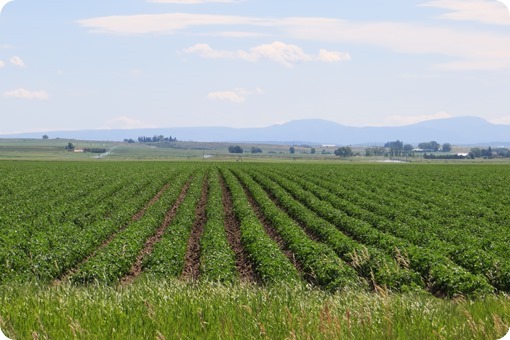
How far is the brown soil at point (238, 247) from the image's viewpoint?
18134 mm

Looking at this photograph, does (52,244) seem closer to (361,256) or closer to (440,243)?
(361,256)

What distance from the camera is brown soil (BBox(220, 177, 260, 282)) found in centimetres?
1813

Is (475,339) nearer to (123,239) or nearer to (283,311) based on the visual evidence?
(283,311)

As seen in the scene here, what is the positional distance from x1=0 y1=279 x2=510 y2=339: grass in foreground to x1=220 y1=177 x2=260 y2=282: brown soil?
6.03m

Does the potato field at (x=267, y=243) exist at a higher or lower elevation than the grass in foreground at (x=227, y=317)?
lower

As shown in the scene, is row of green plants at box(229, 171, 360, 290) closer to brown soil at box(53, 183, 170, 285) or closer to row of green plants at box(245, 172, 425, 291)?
row of green plants at box(245, 172, 425, 291)

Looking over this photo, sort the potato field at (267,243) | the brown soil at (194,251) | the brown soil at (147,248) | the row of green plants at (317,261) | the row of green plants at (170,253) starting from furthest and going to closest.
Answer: the brown soil at (194,251)
the brown soil at (147,248)
the row of green plants at (170,253)
the potato field at (267,243)
the row of green plants at (317,261)

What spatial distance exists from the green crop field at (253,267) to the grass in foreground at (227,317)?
0.03 m

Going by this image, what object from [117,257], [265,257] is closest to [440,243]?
[265,257]

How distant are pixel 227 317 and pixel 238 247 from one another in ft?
52.3

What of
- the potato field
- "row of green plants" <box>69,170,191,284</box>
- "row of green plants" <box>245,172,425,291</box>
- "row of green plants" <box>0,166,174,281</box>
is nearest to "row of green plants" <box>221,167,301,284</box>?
the potato field

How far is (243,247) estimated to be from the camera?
22641 millimetres

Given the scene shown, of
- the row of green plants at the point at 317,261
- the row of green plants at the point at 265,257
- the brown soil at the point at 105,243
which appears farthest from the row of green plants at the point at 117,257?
the row of green plants at the point at 317,261

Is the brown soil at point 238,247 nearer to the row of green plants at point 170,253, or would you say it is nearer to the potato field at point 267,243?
the potato field at point 267,243
